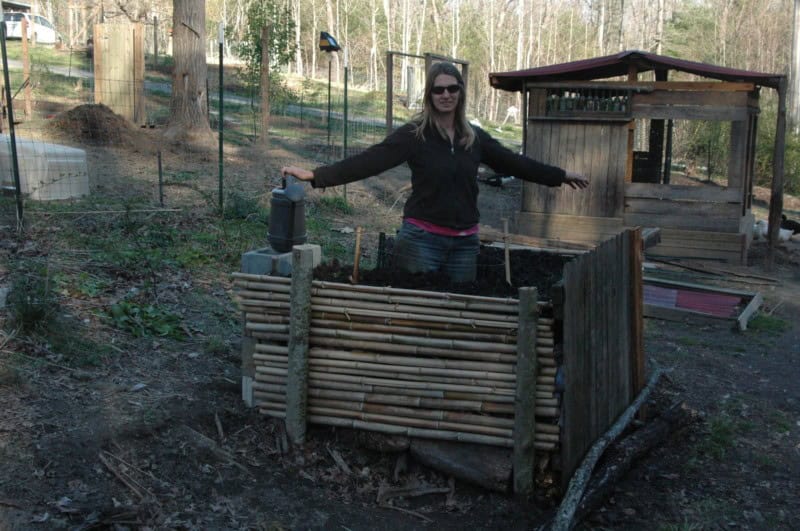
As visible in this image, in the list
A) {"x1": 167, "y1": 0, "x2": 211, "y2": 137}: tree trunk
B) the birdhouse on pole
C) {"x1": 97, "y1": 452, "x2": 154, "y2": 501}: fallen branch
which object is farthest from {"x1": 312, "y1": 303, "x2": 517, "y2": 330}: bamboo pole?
the birdhouse on pole

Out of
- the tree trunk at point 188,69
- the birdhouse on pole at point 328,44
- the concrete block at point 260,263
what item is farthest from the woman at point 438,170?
the birdhouse on pole at point 328,44

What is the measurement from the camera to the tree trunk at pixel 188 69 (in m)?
14.1

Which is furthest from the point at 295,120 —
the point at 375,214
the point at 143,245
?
the point at 143,245

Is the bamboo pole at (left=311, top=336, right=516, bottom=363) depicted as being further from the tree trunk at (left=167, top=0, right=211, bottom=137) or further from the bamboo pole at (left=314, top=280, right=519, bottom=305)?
the tree trunk at (left=167, top=0, right=211, bottom=137)

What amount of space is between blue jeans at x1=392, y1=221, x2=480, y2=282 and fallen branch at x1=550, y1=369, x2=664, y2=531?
1156 millimetres

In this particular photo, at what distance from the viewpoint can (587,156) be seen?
12.2 m

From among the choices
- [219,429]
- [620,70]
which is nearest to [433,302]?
[219,429]

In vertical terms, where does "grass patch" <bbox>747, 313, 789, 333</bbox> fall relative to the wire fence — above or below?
below

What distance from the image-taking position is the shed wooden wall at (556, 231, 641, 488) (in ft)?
13.7

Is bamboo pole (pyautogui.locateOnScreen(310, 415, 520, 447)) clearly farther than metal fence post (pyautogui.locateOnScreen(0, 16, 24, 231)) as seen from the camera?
No

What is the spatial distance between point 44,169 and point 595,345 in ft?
23.6

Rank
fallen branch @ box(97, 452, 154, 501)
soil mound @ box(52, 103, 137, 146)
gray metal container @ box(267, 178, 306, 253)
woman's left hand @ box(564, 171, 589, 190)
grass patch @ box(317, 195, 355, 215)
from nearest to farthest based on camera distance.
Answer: fallen branch @ box(97, 452, 154, 501), woman's left hand @ box(564, 171, 589, 190), gray metal container @ box(267, 178, 306, 253), grass patch @ box(317, 195, 355, 215), soil mound @ box(52, 103, 137, 146)

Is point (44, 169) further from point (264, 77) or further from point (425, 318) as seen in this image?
point (425, 318)

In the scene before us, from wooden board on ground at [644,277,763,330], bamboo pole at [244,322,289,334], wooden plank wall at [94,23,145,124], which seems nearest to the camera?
bamboo pole at [244,322,289,334]
